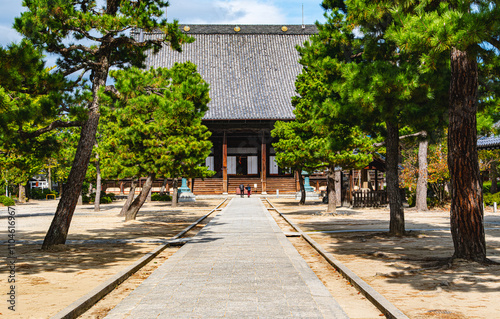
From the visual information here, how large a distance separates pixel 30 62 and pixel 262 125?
32173 millimetres

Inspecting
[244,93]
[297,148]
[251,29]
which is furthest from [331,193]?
[251,29]

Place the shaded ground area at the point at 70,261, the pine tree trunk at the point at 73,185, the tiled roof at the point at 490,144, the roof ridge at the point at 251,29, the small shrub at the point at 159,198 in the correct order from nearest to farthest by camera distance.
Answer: the shaded ground area at the point at 70,261, the pine tree trunk at the point at 73,185, the tiled roof at the point at 490,144, the small shrub at the point at 159,198, the roof ridge at the point at 251,29

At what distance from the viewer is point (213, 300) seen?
5621mm

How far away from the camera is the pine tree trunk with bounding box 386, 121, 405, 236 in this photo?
11.8 metres

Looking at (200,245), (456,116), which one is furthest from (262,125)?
(456,116)

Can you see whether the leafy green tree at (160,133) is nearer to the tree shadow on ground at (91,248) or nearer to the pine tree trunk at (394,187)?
the tree shadow on ground at (91,248)

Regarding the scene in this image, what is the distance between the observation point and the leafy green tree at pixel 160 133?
11.6 m

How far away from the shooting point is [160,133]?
1786 centimetres

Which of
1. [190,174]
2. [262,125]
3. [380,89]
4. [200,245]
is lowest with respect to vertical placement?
[200,245]

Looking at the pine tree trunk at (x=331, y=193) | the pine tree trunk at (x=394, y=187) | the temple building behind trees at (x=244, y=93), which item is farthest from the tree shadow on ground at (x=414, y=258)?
the temple building behind trees at (x=244, y=93)

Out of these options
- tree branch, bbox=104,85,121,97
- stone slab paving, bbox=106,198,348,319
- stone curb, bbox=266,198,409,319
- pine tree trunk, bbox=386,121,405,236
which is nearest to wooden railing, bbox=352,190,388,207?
pine tree trunk, bbox=386,121,405,236

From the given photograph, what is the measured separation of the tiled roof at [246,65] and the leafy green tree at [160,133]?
59.4 ft

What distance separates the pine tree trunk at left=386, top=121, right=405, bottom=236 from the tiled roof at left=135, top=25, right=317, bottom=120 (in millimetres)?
26185

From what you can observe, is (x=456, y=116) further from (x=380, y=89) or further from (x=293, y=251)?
(x=293, y=251)
